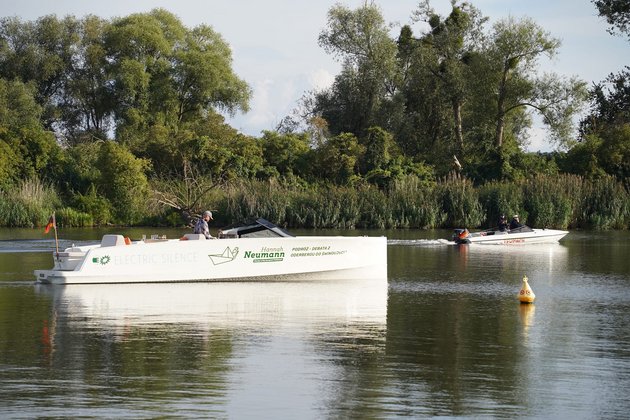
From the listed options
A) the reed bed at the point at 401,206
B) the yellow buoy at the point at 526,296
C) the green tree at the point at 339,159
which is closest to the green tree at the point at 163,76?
the green tree at the point at 339,159

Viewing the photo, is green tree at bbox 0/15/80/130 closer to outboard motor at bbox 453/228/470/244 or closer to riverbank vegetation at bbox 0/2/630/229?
riverbank vegetation at bbox 0/2/630/229

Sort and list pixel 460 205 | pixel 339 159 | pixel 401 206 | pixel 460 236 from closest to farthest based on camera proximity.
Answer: pixel 460 236 < pixel 460 205 < pixel 401 206 < pixel 339 159

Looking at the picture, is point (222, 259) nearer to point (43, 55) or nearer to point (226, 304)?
point (226, 304)

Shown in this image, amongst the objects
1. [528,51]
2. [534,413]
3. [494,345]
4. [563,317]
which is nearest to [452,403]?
[534,413]

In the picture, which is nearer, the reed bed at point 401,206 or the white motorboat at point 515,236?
the white motorboat at point 515,236

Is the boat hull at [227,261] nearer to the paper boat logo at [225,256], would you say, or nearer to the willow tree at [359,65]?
the paper boat logo at [225,256]

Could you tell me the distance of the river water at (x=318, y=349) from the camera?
13.0m

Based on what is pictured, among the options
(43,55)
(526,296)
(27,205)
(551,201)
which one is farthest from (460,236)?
(43,55)

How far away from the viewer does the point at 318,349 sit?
16594 mm

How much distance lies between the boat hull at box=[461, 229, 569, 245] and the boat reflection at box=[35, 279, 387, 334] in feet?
59.4

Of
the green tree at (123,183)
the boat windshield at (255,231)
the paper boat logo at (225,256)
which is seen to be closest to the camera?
the paper boat logo at (225,256)

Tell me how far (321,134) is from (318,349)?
200ft

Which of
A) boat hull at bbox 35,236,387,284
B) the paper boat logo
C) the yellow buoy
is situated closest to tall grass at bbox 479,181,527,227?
boat hull at bbox 35,236,387,284

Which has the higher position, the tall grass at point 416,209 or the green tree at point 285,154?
the green tree at point 285,154
